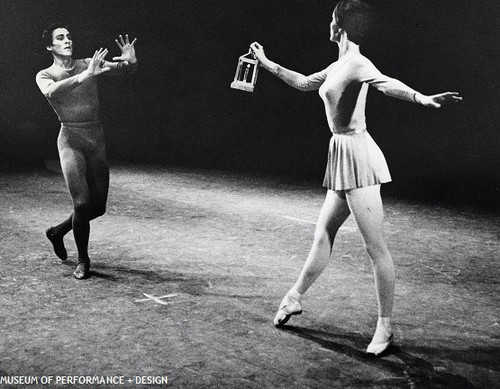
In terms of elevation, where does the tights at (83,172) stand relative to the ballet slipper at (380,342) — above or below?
above

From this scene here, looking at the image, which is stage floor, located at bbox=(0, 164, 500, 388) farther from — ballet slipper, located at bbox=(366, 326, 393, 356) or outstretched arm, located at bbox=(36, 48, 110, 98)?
outstretched arm, located at bbox=(36, 48, 110, 98)

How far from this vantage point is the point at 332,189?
3.68 meters

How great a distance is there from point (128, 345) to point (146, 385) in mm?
520

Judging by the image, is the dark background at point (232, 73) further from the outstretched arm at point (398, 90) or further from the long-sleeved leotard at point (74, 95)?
the outstretched arm at point (398, 90)

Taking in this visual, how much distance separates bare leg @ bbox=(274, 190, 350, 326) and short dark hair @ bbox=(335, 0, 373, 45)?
94cm

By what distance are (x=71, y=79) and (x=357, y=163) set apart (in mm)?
2407

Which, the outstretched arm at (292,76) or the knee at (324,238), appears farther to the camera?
the outstretched arm at (292,76)

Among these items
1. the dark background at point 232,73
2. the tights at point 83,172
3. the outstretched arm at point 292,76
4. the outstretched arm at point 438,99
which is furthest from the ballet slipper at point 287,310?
the dark background at point 232,73

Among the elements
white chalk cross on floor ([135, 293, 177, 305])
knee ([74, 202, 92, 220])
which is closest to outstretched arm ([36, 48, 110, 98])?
knee ([74, 202, 92, 220])

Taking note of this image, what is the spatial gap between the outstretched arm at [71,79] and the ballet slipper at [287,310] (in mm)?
2216

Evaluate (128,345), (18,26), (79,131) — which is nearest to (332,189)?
(128,345)

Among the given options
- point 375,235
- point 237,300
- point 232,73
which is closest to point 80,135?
point 237,300

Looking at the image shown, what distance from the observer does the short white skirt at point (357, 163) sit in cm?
350

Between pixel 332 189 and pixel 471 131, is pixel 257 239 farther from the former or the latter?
pixel 471 131
